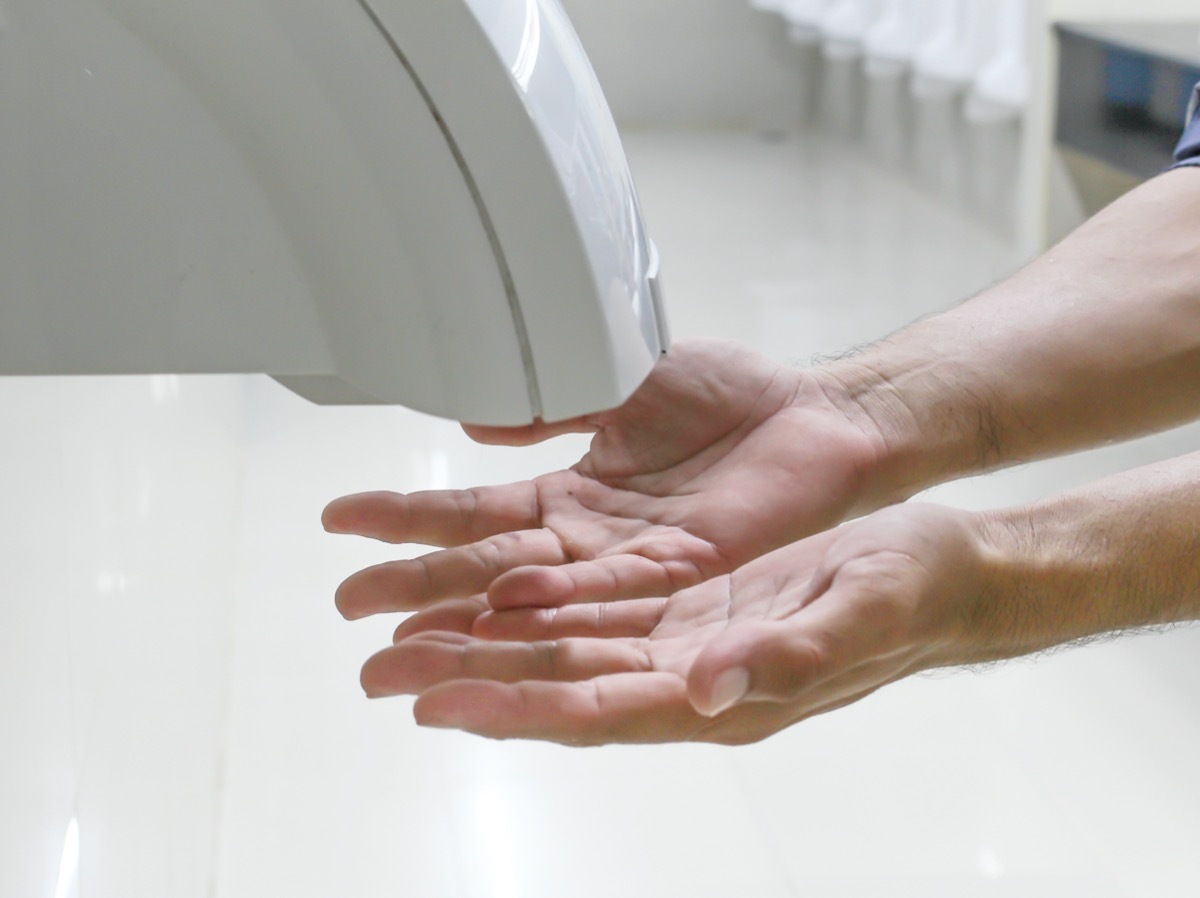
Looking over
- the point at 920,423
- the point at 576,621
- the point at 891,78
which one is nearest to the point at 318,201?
the point at 576,621

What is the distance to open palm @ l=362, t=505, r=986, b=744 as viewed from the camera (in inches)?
18.9

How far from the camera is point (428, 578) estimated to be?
62 centimetres

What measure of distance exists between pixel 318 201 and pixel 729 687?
0.73 feet

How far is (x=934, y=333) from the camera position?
939 mm

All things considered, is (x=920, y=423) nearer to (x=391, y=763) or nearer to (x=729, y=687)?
(x=729, y=687)

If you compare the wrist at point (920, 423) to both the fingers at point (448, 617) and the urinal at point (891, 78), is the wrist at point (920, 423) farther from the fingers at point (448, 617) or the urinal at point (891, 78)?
the urinal at point (891, 78)

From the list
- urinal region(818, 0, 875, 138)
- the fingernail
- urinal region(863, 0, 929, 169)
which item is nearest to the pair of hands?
the fingernail

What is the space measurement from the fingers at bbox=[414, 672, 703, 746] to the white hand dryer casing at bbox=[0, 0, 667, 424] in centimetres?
A: 16

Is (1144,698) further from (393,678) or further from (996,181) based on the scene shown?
(996,181)

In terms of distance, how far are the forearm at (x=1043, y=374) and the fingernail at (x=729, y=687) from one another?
1.34ft

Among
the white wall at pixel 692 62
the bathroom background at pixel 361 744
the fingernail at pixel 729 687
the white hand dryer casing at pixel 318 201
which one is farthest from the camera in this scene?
the white wall at pixel 692 62

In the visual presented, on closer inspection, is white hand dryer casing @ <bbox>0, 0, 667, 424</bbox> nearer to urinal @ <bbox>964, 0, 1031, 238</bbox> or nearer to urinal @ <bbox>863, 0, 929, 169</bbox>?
urinal @ <bbox>964, 0, 1031, 238</bbox>

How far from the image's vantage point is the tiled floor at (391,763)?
780 mm

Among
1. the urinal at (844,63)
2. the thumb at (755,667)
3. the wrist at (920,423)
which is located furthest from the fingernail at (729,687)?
the urinal at (844,63)
